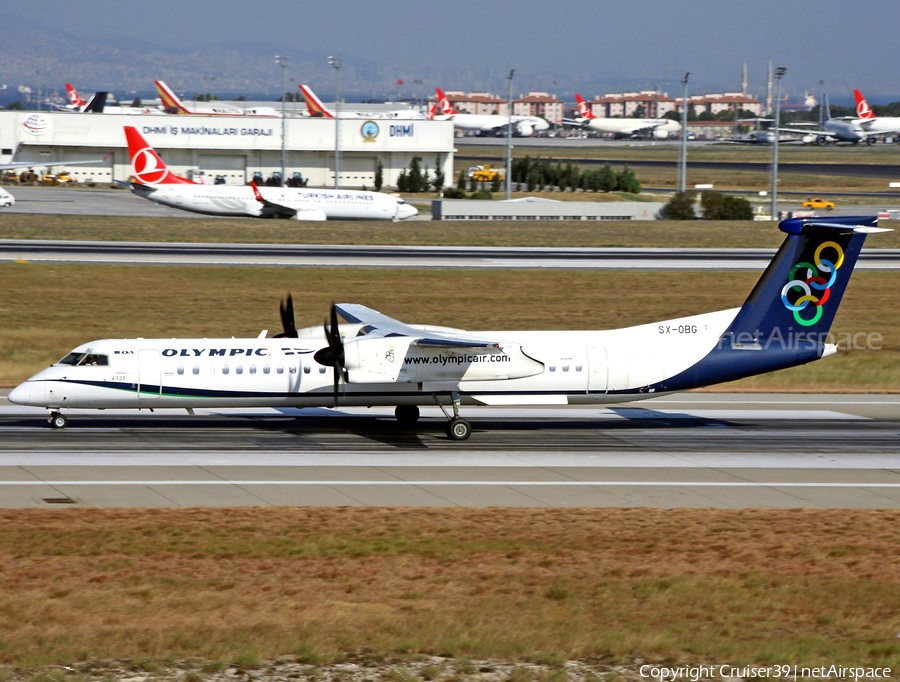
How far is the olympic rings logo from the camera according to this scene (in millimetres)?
29906

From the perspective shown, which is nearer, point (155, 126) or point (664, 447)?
point (664, 447)

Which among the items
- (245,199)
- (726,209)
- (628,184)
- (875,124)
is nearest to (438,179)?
(628,184)

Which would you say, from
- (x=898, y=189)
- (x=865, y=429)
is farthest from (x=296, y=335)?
(x=898, y=189)

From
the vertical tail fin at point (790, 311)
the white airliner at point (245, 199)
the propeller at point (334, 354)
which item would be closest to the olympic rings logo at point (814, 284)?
the vertical tail fin at point (790, 311)

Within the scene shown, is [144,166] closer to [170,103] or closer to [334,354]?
[334,354]

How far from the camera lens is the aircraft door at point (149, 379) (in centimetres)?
2819

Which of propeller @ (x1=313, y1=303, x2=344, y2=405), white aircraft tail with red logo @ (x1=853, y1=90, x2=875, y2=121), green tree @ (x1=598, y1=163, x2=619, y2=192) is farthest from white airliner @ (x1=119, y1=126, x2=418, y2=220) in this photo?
white aircraft tail with red logo @ (x1=853, y1=90, x2=875, y2=121)

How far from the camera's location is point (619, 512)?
21.2 metres

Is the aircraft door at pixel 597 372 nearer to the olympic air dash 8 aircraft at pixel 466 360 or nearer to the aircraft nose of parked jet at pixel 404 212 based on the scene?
the olympic air dash 8 aircraft at pixel 466 360

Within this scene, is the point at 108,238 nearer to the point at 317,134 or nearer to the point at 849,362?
the point at 849,362

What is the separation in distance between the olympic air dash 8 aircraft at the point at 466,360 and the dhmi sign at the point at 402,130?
97984 mm

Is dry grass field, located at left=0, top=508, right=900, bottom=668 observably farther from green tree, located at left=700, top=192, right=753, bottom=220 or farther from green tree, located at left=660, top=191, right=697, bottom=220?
green tree, located at left=660, top=191, right=697, bottom=220

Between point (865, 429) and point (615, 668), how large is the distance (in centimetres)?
2191

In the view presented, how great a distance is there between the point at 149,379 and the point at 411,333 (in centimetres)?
727
